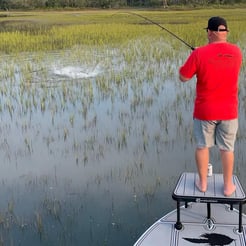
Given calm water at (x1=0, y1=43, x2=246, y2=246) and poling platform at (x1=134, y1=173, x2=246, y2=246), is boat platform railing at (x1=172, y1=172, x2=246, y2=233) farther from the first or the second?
calm water at (x1=0, y1=43, x2=246, y2=246)

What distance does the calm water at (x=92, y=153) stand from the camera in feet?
13.6

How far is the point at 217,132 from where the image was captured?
11.2ft

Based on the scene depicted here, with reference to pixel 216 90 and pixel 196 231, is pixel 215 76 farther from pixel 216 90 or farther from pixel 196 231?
pixel 196 231

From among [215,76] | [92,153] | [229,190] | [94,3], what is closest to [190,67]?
[215,76]

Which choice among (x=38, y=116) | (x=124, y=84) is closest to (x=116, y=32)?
(x=124, y=84)

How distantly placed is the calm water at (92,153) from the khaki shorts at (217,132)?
1.07 meters

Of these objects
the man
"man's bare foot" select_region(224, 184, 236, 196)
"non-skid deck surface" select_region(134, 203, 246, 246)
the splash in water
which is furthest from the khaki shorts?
the splash in water

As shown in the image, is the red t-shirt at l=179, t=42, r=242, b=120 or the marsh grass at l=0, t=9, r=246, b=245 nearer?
the red t-shirt at l=179, t=42, r=242, b=120

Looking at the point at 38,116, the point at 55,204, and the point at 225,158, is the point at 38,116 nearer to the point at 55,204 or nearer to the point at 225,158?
the point at 55,204

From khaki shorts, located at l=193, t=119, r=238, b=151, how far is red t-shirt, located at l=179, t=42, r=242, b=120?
0.16 ft

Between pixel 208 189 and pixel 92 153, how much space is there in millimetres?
2572

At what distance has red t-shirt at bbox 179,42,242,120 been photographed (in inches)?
126

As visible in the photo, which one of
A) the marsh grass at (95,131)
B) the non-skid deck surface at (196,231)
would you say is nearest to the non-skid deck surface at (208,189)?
the non-skid deck surface at (196,231)

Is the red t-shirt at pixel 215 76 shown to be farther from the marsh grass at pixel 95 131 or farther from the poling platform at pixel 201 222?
the marsh grass at pixel 95 131
